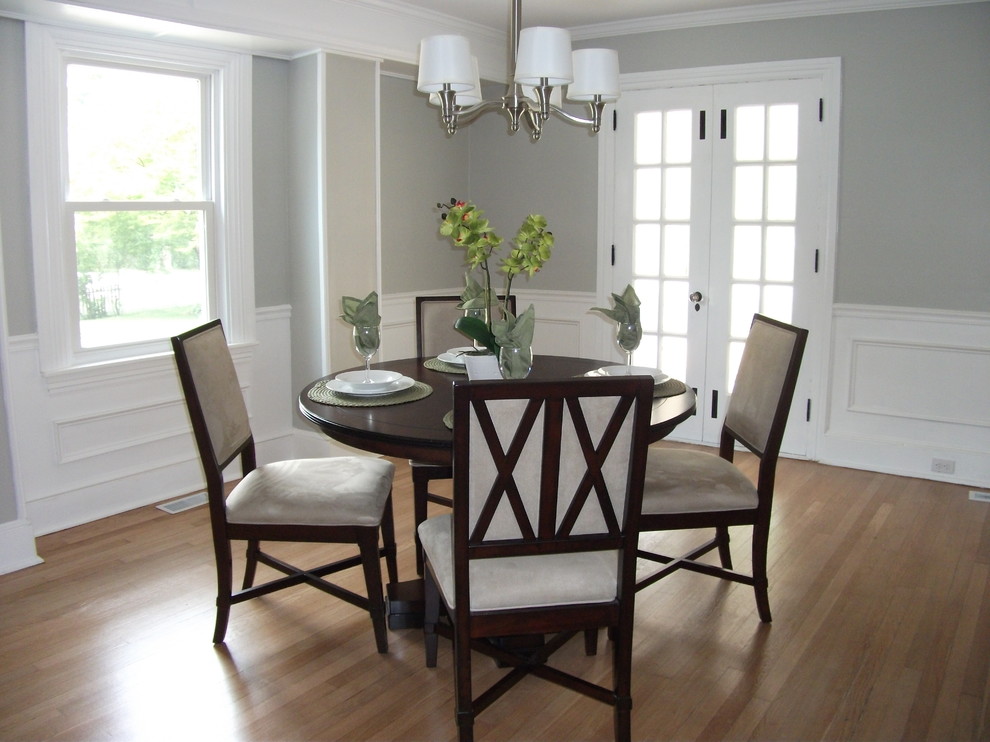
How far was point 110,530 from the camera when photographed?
3590 millimetres

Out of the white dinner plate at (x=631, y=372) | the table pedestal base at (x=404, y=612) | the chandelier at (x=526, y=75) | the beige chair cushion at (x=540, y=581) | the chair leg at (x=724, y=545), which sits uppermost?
the chandelier at (x=526, y=75)

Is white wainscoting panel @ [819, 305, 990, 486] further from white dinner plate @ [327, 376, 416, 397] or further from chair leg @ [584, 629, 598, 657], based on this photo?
white dinner plate @ [327, 376, 416, 397]

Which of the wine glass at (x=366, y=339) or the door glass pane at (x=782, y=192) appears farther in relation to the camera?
the door glass pane at (x=782, y=192)

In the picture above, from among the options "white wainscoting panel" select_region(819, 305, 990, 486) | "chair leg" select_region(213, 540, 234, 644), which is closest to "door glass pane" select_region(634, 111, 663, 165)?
"white wainscoting panel" select_region(819, 305, 990, 486)

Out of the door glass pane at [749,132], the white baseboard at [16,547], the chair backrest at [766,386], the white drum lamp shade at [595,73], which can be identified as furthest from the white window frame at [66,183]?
the door glass pane at [749,132]

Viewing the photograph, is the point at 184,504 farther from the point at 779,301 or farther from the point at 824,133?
the point at 824,133

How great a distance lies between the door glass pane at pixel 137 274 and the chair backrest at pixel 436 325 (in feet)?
3.96

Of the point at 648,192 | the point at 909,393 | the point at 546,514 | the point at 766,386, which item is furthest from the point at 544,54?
the point at 909,393

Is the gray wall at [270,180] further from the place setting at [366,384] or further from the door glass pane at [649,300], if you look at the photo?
the door glass pane at [649,300]

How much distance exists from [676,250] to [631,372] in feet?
7.15

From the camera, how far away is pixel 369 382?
276 cm

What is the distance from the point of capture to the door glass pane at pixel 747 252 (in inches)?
184

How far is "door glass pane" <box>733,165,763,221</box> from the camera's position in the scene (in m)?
4.62

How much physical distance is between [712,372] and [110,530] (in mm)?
3228
